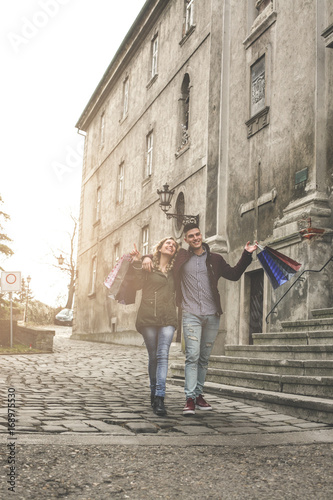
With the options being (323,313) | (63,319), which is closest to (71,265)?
(63,319)

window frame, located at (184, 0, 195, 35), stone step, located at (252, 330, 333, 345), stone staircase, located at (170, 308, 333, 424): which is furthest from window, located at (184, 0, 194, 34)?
stone step, located at (252, 330, 333, 345)

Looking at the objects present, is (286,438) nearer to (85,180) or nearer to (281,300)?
Result: (281,300)

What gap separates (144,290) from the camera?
6.14 meters

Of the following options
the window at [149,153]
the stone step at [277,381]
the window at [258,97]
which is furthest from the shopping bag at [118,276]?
the window at [149,153]

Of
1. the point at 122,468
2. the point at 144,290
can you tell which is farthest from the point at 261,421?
the point at 122,468

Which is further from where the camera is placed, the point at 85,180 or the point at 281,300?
the point at 85,180

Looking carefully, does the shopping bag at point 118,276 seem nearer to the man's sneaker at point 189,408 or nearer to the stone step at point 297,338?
the man's sneaker at point 189,408

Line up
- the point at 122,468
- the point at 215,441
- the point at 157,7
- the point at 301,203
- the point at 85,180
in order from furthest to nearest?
1. the point at 85,180
2. the point at 157,7
3. the point at 301,203
4. the point at 215,441
5. the point at 122,468

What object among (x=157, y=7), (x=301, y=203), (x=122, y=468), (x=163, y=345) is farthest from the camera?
(x=157, y=7)

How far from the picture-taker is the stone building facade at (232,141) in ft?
33.2

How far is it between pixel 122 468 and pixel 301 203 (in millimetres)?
7368

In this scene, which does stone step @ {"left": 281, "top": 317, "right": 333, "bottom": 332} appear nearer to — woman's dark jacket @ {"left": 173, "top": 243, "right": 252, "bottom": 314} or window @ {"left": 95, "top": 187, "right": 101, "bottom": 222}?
woman's dark jacket @ {"left": 173, "top": 243, "right": 252, "bottom": 314}

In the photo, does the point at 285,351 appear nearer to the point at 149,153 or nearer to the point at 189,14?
the point at 189,14

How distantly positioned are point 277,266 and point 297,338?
6.42ft
